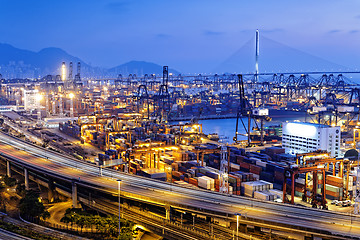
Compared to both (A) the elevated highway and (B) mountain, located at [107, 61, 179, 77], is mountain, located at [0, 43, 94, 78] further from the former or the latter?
(A) the elevated highway

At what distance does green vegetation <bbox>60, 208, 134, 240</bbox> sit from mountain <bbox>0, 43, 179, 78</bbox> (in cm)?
12064

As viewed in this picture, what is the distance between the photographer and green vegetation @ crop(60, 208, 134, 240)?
887cm

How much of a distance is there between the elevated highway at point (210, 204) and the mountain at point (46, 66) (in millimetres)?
118484

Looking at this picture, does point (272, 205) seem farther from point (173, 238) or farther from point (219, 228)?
point (173, 238)

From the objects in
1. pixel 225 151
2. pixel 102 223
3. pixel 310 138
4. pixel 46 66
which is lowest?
pixel 102 223

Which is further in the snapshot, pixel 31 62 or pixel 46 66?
pixel 31 62

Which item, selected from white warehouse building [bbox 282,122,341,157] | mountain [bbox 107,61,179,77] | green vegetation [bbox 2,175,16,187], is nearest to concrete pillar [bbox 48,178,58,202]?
green vegetation [bbox 2,175,16,187]

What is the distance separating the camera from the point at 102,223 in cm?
935

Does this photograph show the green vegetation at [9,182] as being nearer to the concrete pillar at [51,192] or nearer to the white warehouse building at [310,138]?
the concrete pillar at [51,192]

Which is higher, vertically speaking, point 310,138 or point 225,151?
point 225,151

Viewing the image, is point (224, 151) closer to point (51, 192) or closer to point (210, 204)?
point (210, 204)

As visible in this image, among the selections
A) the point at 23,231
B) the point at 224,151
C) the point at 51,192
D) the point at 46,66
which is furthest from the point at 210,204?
the point at 46,66

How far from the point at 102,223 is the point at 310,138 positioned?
41.3ft

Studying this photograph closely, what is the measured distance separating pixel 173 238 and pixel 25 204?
432 cm
